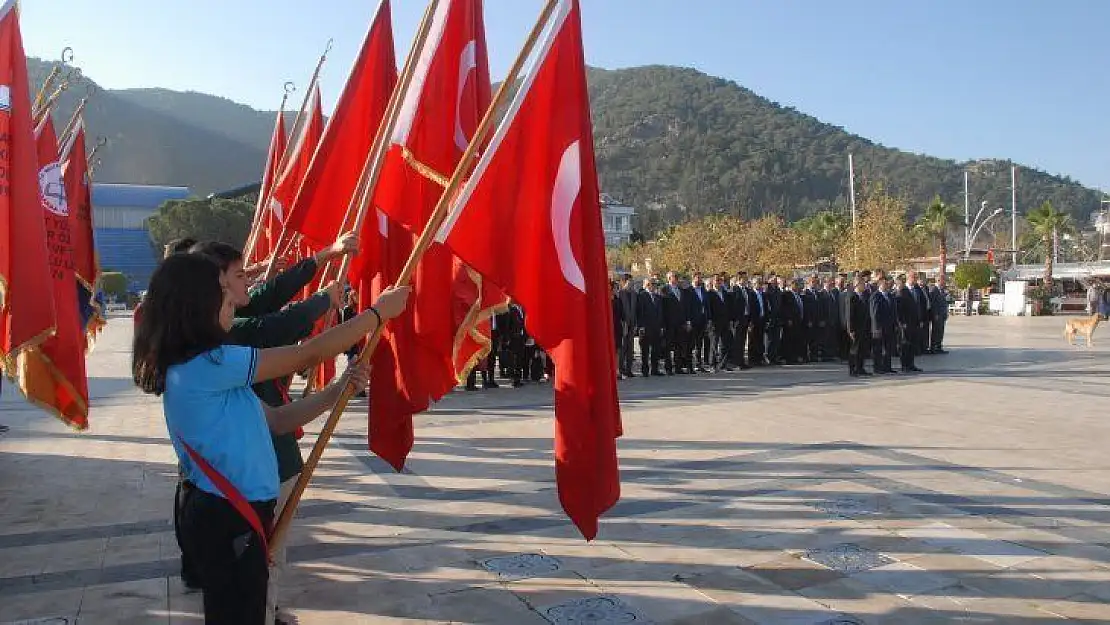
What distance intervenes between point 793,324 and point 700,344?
86.1 inches

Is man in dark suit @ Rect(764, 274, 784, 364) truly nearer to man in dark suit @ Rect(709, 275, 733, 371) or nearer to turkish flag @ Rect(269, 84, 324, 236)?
man in dark suit @ Rect(709, 275, 733, 371)

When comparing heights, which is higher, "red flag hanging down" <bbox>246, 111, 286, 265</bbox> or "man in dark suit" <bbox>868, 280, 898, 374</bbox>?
"red flag hanging down" <bbox>246, 111, 286, 265</bbox>

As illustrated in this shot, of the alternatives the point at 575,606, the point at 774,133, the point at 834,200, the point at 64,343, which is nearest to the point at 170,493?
the point at 64,343

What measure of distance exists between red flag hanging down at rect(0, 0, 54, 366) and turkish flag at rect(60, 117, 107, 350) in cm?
262

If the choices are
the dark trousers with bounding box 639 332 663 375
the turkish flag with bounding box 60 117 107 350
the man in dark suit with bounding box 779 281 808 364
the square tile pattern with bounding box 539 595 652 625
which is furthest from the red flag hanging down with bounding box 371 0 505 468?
the man in dark suit with bounding box 779 281 808 364

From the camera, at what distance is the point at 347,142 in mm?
4898

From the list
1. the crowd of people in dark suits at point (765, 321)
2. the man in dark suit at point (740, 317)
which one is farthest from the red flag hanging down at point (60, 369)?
the man in dark suit at point (740, 317)

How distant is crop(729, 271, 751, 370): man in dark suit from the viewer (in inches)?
641

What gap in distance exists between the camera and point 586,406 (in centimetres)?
367

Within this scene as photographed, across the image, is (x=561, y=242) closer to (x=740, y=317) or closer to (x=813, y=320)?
(x=740, y=317)

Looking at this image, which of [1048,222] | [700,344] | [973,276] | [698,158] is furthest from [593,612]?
[698,158]

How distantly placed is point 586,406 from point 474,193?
107cm

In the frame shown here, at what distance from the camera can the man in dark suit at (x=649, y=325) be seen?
15.1 meters

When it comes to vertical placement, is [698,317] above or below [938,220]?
below
